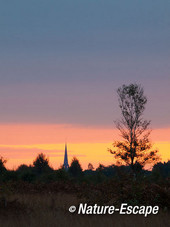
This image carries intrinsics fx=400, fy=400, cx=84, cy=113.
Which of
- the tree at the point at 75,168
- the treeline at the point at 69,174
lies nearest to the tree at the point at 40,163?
the treeline at the point at 69,174

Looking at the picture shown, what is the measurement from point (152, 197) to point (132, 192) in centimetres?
76

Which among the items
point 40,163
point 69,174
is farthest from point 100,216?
point 40,163

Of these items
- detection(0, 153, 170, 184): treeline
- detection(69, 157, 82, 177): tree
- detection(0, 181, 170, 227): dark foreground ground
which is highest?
detection(69, 157, 82, 177): tree

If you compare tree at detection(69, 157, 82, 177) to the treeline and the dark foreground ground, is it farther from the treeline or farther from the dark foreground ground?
the dark foreground ground

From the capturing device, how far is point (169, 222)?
1074cm

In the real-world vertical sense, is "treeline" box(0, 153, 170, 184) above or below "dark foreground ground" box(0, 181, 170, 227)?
above

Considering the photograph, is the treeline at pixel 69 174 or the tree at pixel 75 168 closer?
the treeline at pixel 69 174

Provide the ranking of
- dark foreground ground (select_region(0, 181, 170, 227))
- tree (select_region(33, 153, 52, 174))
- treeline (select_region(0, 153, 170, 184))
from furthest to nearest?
tree (select_region(33, 153, 52, 174)) → treeline (select_region(0, 153, 170, 184)) → dark foreground ground (select_region(0, 181, 170, 227))

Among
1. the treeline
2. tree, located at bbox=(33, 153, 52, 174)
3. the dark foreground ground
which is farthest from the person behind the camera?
tree, located at bbox=(33, 153, 52, 174)

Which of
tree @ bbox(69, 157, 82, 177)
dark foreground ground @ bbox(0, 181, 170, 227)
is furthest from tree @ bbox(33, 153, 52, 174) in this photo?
dark foreground ground @ bbox(0, 181, 170, 227)

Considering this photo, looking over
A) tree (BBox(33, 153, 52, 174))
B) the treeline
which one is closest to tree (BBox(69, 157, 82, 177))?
the treeline

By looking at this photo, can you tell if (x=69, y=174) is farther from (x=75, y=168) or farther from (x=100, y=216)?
(x=100, y=216)

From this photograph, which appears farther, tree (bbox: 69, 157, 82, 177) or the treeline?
tree (bbox: 69, 157, 82, 177)

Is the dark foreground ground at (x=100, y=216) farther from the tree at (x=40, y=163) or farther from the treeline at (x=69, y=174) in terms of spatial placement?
the tree at (x=40, y=163)
